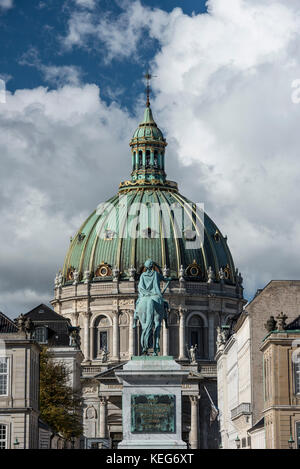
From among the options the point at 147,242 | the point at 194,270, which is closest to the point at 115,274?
the point at 147,242

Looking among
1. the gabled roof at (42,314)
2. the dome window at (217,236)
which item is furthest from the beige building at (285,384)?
the dome window at (217,236)

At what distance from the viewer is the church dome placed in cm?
17562

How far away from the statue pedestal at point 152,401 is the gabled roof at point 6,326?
23.6 metres

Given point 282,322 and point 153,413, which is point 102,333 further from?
point 153,413

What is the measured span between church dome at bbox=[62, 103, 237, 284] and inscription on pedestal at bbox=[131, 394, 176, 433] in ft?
377

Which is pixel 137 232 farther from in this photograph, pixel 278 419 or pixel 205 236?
pixel 278 419

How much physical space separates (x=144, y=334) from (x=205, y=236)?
115562mm

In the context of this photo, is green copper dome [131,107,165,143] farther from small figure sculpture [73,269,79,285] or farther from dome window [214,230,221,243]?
small figure sculpture [73,269,79,285]

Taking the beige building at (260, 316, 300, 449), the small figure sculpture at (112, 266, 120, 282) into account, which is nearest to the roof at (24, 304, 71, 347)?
the small figure sculpture at (112, 266, 120, 282)

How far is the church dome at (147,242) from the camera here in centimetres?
17562

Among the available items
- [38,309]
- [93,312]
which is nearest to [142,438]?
[38,309]

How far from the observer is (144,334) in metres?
62.9

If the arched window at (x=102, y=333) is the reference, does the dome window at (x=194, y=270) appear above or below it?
above

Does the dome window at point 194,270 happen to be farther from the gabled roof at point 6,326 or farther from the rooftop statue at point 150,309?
the rooftop statue at point 150,309
